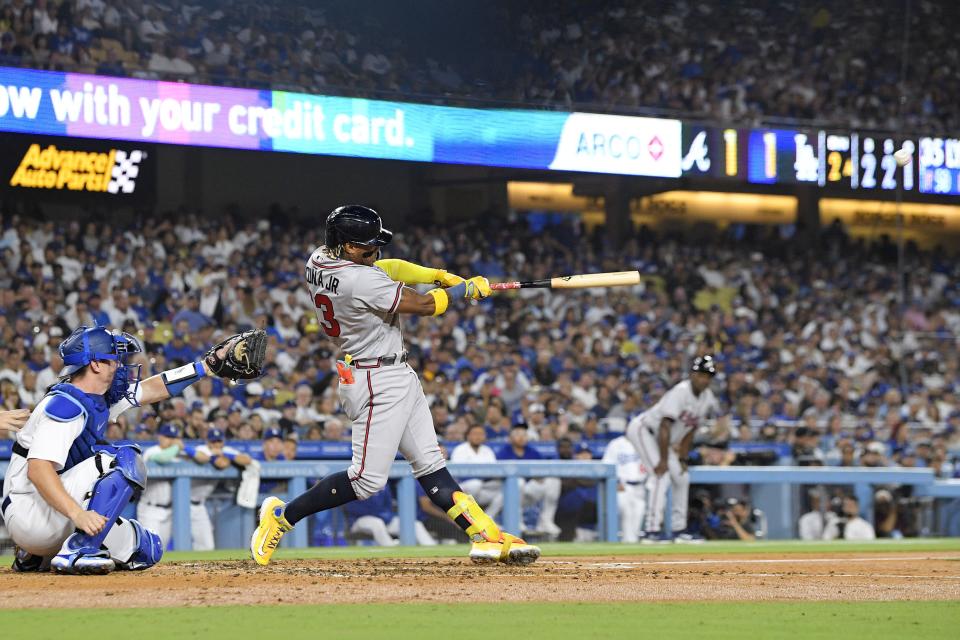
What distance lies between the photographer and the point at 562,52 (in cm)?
1911

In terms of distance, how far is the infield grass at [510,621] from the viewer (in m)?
3.71

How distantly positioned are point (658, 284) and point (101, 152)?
7.72 metres

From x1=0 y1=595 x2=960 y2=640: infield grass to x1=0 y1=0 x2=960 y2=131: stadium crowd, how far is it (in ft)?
34.9

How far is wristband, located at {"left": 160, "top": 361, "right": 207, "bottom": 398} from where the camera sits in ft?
19.0

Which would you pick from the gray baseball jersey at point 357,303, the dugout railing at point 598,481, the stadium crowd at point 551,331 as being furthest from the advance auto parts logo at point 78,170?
the gray baseball jersey at point 357,303

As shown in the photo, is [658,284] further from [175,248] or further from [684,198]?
[175,248]

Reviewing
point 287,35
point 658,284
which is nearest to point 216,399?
point 287,35

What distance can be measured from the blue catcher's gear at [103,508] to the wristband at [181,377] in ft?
1.46

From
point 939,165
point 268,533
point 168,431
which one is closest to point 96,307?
point 168,431

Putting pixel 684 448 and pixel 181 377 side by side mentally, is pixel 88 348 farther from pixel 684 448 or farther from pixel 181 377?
pixel 684 448

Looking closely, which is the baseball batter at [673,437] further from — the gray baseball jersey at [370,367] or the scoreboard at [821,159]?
the scoreboard at [821,159]

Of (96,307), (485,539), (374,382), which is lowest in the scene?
(485,539)

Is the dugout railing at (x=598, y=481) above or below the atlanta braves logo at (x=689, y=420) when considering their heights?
below

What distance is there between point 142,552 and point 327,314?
1307 millimetres
